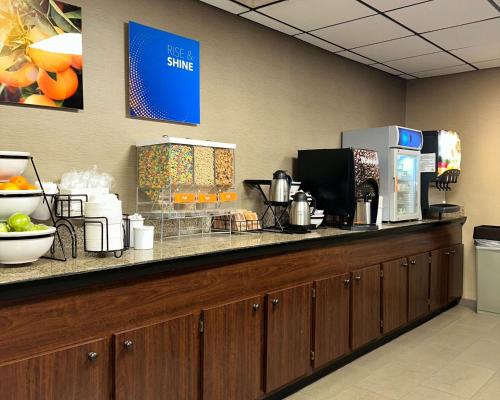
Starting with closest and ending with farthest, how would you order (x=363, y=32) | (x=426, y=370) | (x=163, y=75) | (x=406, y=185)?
(x=163, y=75) < (x=426, y=370) < (x=363, y=32) < (x=406, y=185)

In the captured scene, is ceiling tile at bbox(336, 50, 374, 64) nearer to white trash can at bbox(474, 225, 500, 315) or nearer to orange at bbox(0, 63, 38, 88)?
white trash can at bbox(474, 225, 500, 315)

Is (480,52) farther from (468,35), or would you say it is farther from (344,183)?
(344,183)

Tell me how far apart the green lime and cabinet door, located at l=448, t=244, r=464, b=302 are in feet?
13.9

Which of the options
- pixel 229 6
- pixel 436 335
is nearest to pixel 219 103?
pixel 229 6

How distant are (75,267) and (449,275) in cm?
412

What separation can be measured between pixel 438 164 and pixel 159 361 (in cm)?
372

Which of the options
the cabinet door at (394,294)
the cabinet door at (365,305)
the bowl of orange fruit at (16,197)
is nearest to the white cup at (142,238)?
the bowl of orange fruit at (16,197)

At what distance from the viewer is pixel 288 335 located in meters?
2.94

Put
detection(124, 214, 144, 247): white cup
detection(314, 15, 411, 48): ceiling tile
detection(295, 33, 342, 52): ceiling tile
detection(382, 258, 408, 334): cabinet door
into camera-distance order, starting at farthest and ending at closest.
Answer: detection(295, 33, 342, 52): ceiling tile, detection(382, 258, 408, 334): cabinet door, detection(314, 15, 411, 48): ceiling tile, detection(124, 214, 144, 247): white cup

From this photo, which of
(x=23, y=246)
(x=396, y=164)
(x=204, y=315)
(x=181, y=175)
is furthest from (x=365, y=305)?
(x=23, y=246)

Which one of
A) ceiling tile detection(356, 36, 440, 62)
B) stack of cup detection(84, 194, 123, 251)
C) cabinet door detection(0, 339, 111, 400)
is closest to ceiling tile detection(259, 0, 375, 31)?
ceiling tile detection(356, 36, 440, 62)

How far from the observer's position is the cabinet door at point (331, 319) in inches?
126

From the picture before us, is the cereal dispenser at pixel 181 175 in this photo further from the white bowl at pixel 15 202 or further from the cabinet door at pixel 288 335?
the white bowl at pixel 15 202

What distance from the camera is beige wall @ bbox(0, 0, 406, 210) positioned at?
262cm
